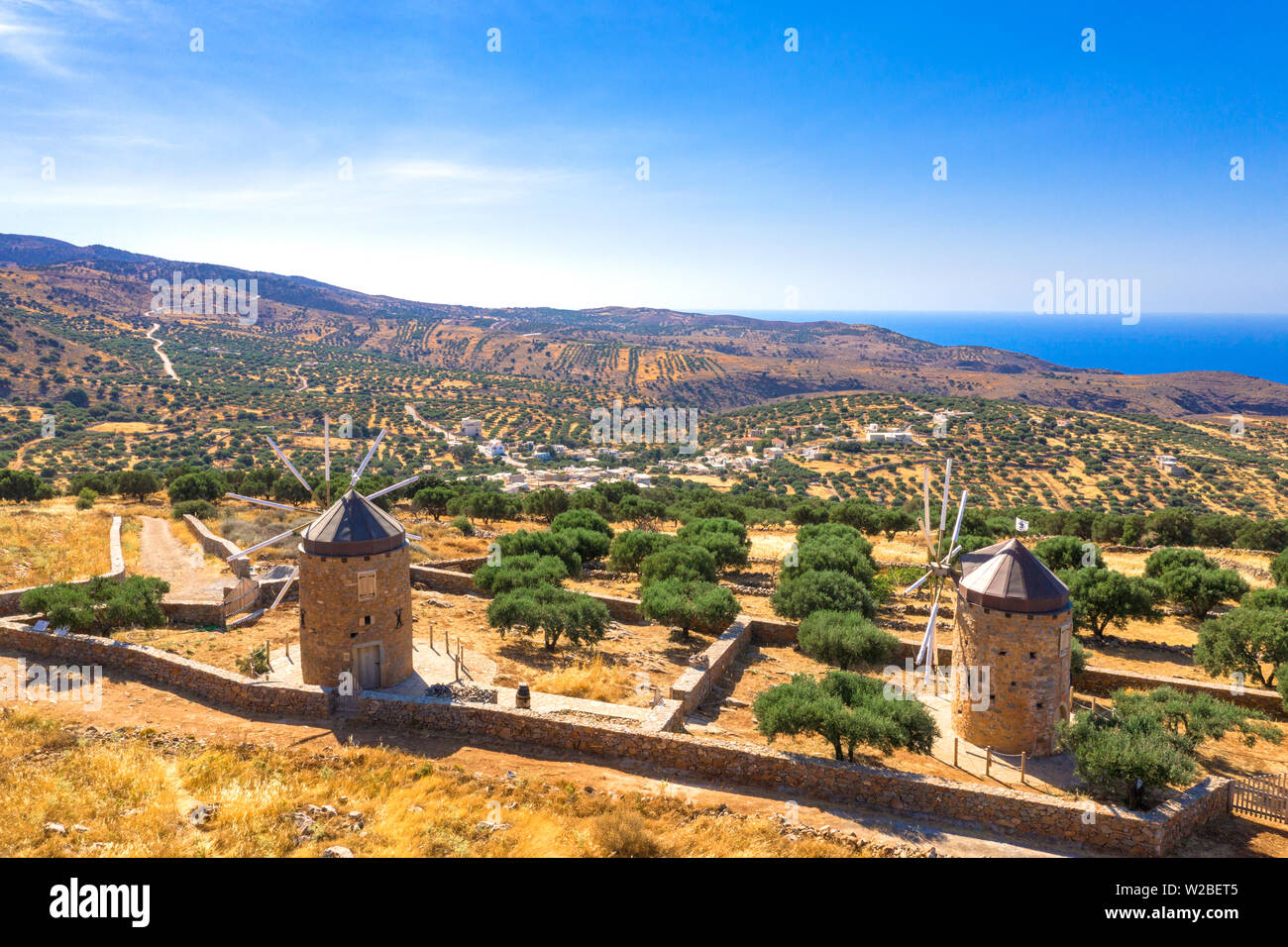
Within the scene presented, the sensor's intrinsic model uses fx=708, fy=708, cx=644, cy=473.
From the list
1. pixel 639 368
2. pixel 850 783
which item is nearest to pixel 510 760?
pixel 850 783

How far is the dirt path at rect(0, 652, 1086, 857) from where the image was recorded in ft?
37.9

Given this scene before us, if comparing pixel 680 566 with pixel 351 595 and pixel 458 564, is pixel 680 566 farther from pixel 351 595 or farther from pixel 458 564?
pixel 351 595

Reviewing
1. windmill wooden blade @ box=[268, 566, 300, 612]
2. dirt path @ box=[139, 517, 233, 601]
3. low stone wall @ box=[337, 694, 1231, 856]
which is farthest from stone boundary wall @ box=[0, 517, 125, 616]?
low stone wall @ box=[337, 694, 1231, 856]

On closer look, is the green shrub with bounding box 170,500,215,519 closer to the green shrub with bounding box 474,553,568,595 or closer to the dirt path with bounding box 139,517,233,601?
the dirt path with bounding box 139,517,233,601

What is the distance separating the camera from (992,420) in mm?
91125

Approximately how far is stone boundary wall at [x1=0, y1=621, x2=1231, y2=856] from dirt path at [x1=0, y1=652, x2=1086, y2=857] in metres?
0.25

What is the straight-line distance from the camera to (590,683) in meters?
16.9

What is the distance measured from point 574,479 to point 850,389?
318 ft

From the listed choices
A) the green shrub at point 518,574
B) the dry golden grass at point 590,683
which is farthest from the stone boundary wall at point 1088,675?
the dry golden grass at point 590,683

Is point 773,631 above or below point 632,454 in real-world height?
below

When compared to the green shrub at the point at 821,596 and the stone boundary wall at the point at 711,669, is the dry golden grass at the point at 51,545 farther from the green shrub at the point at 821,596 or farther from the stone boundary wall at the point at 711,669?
the green shrub at the point at 821,596

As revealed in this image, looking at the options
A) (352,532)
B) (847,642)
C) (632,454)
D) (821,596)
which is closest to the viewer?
(352,532)

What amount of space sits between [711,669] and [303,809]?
1008 centimetres

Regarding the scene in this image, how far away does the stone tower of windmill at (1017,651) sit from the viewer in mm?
13969
